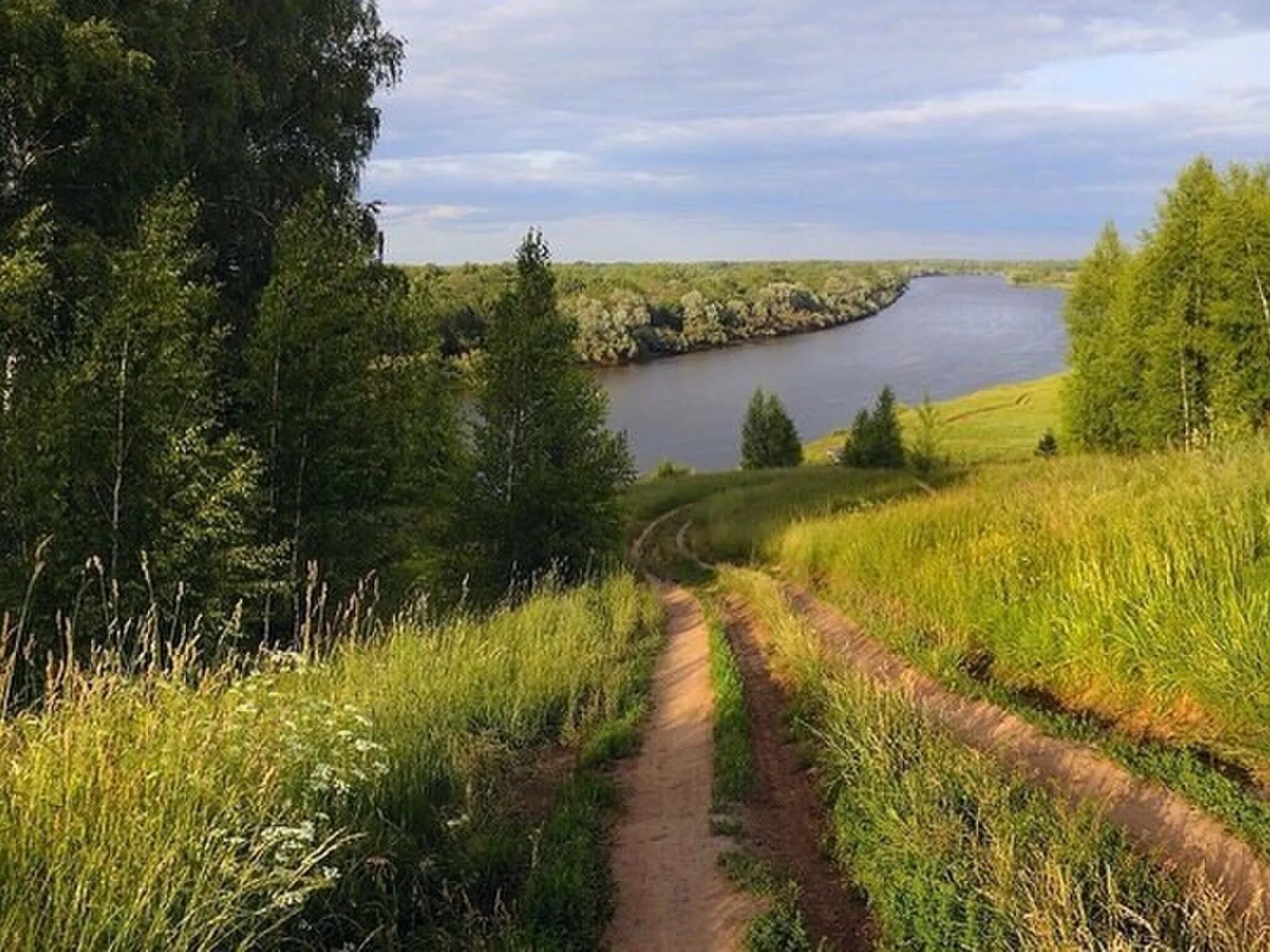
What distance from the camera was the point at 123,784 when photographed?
364 centimetres

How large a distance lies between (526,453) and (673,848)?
13.6 m

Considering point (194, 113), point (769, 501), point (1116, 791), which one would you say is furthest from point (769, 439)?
point (1116, 791)

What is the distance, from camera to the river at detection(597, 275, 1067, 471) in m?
78.2

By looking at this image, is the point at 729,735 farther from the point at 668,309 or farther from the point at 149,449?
the point at 668,309

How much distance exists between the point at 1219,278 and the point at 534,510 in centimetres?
3006

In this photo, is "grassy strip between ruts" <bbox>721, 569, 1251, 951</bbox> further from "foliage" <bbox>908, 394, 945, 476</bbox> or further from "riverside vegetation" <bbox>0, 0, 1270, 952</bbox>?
"foliage" <bbox>908, 394, 945, 476</bbox>

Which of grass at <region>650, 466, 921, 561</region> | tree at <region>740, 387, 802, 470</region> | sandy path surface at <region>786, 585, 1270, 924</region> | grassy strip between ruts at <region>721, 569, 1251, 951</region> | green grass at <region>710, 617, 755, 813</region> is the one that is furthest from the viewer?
tree at <region>740, 387, 802, 470</region>

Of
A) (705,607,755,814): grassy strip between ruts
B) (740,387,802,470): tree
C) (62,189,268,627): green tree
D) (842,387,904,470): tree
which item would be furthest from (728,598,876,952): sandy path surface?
(740,387,802,470): tree

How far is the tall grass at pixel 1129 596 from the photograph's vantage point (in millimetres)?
6371

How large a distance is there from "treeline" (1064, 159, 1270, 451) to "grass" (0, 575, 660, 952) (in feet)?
107

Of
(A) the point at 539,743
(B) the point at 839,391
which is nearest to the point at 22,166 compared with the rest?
(A) the point at 539,743

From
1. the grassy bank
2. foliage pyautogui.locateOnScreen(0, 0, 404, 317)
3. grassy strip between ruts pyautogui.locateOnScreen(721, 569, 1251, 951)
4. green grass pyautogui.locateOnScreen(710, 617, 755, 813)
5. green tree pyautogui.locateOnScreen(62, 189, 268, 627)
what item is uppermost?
foliage pyautogui.locateOnScreen(0, 0, 404, 317)

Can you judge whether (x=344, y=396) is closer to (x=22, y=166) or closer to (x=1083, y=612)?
(x=22, y=166)

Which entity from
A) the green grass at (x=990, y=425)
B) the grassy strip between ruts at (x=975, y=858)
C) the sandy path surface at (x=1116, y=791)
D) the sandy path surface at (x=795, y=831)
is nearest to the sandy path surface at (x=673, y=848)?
the sandy path surface at (x=795, y=831)
